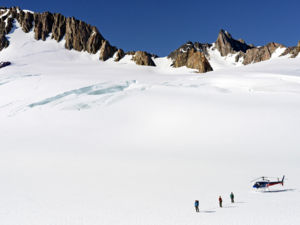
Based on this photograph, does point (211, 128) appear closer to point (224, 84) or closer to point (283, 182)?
point (283, 182)

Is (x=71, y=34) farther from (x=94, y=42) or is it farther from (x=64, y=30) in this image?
(x=94, y=42)

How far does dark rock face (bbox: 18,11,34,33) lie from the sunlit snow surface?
101907mm

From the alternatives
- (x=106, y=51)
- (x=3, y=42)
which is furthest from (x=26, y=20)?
(x=106, y=51)

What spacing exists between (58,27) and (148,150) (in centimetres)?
13291

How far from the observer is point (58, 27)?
476ft

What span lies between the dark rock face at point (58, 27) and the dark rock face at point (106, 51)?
934 inches

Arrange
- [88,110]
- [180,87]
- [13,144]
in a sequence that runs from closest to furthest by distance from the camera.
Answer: [13,144], [88,110], [180,87]

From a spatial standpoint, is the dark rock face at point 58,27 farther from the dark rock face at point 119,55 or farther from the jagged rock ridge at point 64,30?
the dark rock face at point 119,55

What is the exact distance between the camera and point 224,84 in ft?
165

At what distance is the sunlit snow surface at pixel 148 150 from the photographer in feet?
59.0

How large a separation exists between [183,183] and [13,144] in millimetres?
21673

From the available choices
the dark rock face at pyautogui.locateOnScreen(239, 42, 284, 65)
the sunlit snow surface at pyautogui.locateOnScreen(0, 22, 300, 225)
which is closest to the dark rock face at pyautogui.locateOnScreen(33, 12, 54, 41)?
the sunlit snow surface at pyautogui.locateOnScreen(0, 22, 300, 225)

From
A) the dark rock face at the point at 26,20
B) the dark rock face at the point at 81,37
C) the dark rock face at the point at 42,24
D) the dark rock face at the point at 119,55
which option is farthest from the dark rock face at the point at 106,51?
the dark rock face at the point at 26,20

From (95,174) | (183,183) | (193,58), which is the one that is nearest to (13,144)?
(95,174)
